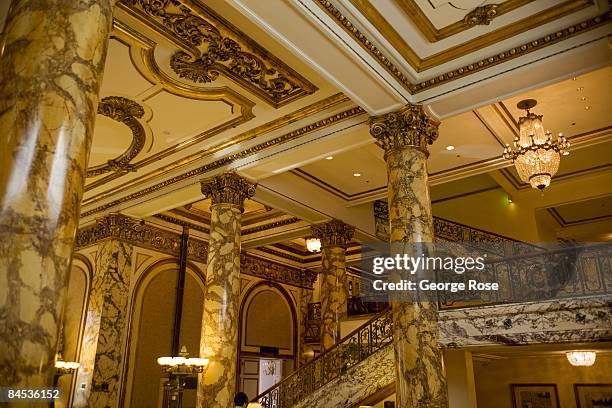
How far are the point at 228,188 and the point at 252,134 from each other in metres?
1.17

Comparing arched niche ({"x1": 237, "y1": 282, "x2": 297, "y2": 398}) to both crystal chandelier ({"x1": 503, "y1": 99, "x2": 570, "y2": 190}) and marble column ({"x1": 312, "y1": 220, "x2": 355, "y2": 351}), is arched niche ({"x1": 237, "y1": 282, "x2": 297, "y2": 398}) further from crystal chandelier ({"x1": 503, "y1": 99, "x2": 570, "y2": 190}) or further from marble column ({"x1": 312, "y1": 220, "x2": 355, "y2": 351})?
crystal chandelier ({"x1": 503, "y1": 99, "x2": 570, "y2": 190})

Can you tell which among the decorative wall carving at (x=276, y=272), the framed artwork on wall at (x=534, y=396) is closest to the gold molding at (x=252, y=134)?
the decorative wall carving at (x=276, y=272)

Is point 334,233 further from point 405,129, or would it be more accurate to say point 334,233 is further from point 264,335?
point 264,335

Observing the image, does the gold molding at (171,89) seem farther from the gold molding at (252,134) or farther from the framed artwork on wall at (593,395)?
the framed artwork on wall at (593,395)

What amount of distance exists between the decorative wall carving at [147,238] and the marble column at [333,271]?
387 centimetres

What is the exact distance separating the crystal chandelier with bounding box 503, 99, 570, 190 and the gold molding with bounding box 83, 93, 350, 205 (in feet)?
9.49

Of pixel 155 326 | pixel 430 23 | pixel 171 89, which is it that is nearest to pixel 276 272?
pixel 155 326

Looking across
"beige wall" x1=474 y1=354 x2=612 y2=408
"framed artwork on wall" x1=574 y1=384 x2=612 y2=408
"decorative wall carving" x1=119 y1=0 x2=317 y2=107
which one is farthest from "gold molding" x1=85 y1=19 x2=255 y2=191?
"framed artwork on wall" x1=574 y1=384 x2=612 y2=408

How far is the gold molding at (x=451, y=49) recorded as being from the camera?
18.0 feet

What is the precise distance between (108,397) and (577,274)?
9700mm

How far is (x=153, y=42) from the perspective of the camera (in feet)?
20.5

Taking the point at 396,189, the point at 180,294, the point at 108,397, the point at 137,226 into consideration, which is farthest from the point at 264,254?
the point at 396,189

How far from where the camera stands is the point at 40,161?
2371 millimetres

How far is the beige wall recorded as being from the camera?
35.8ft
